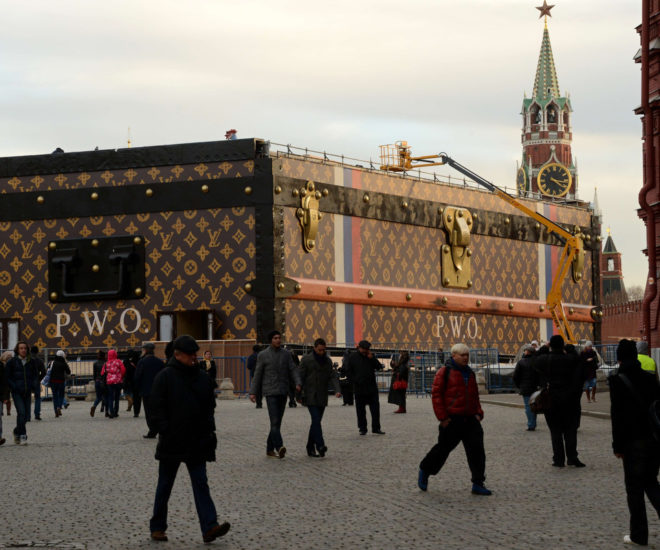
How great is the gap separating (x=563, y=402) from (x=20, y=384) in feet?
31.8

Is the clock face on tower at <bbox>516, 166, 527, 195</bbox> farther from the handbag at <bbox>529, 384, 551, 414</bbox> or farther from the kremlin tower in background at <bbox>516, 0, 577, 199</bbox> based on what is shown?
the handbag at <bbox>529, 384, 551, 414</bbox>

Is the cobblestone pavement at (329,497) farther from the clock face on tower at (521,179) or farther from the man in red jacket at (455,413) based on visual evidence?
the clock face on tower at (521,179)

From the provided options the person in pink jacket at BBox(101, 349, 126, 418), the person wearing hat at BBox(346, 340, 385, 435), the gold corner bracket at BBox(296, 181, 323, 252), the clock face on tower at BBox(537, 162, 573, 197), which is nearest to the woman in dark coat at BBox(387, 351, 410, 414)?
the person wearing hat at BBox(346, 340, 385, 435)

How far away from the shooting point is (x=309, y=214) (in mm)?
44500

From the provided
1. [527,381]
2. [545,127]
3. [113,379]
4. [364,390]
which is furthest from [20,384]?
[545,127]

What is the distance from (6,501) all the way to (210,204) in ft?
103

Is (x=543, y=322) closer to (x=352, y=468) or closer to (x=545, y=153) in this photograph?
(x=352, y=468)

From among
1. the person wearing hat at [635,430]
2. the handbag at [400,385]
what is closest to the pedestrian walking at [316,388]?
the person wearing hat at [635,430]

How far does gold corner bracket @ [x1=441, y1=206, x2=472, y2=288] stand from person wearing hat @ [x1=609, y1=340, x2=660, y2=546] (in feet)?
130

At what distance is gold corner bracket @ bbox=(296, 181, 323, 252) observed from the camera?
44375 mm

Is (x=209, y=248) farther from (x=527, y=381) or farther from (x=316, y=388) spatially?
(x=316, y=388)

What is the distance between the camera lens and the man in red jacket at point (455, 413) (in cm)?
1382

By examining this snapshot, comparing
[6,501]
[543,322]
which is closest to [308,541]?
[6,501]

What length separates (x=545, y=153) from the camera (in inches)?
5782
